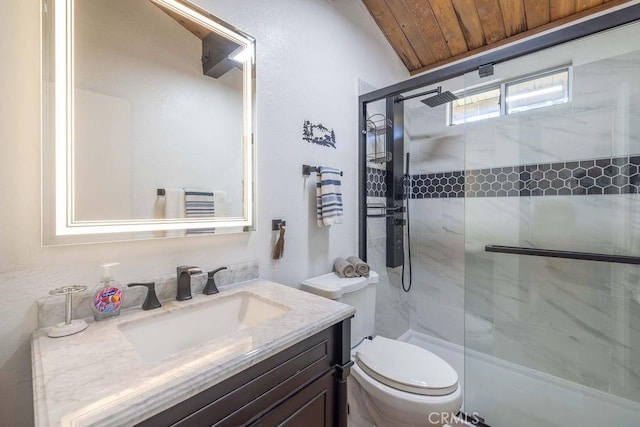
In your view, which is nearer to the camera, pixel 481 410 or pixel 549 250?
pixel 481 410

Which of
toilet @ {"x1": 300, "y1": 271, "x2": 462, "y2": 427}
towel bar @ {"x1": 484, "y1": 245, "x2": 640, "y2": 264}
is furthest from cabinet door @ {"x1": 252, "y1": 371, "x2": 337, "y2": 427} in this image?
towel bar @ {"x1": 484, "y1": 245, "x2": 640, "y2": 264}

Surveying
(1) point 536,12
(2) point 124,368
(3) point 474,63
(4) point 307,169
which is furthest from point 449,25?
(2) point 124,368

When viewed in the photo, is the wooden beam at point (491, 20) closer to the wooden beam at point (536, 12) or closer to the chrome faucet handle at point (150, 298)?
the wooden beam at point (536, 12)

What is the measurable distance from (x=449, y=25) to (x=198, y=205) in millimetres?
2157

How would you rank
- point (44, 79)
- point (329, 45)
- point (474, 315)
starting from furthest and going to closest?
point (474, 315)
point (329, 45)
point (44, 79)

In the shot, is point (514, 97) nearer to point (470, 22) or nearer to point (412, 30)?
point (470, 22)

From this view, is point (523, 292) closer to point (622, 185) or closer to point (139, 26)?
point (622, 185)

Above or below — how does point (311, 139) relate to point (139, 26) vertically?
below

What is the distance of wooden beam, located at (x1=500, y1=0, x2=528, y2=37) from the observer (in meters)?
1.80

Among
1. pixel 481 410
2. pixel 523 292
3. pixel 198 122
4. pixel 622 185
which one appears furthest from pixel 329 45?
pixel 481 410

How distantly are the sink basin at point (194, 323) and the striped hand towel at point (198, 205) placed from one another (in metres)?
0.28

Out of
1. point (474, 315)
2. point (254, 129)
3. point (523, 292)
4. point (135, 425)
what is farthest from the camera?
point (474, 315)

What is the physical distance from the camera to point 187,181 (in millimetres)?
1112

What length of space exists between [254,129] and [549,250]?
1998mm
